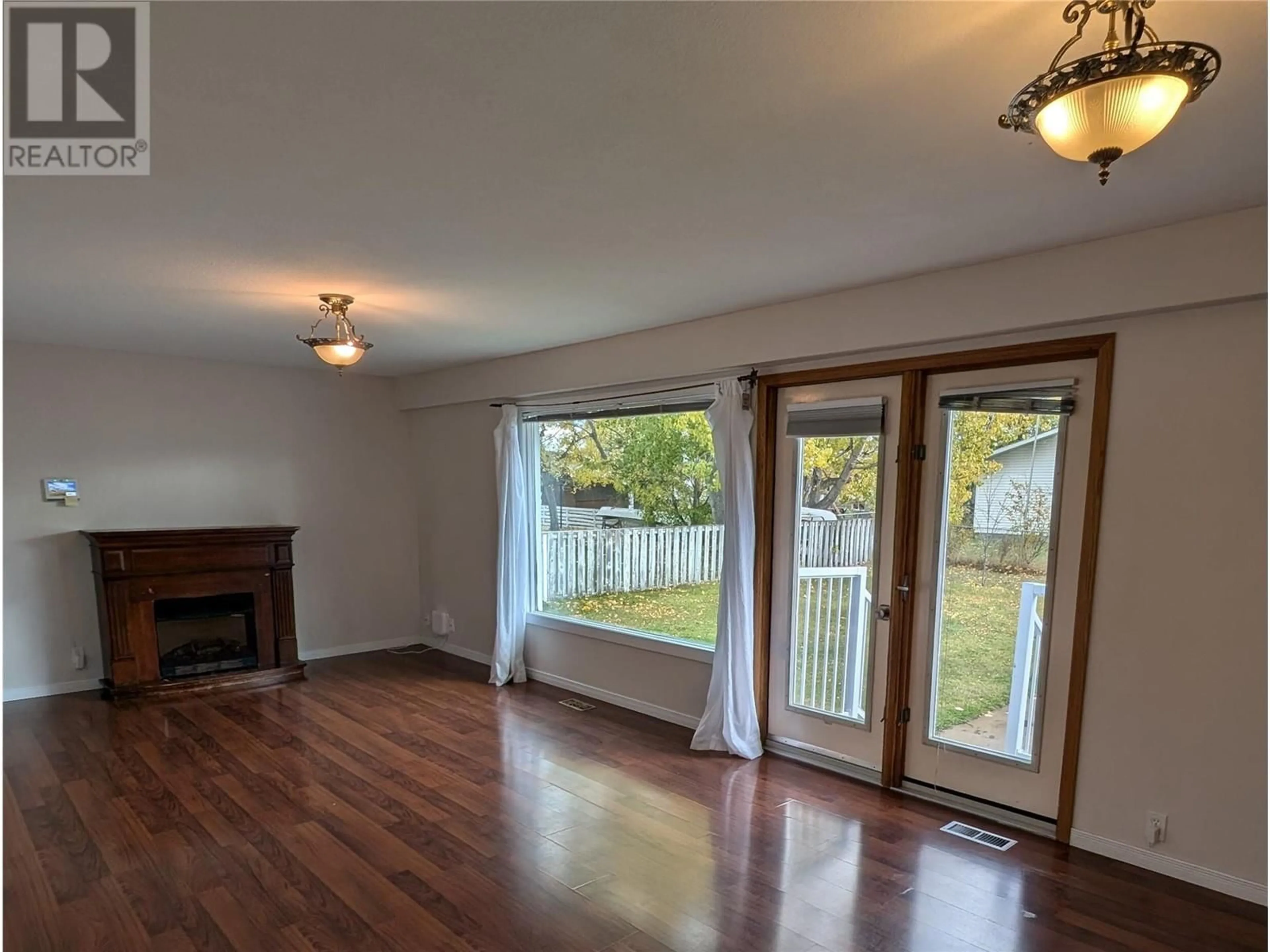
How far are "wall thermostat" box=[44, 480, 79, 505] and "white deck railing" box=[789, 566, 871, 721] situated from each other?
4950 millimetres

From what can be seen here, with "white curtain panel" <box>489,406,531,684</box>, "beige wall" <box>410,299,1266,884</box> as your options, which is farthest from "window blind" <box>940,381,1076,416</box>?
"white curtain panel" <box>489,406,531,684</box>

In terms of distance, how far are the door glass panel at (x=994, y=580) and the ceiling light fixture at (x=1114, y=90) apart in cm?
194

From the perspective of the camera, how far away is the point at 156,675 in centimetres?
498

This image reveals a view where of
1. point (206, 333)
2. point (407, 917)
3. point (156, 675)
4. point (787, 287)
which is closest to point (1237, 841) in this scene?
point (787, 287)

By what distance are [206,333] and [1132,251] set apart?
4892 millimetres

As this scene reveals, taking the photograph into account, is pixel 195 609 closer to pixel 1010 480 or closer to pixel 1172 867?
pixel 1010 480

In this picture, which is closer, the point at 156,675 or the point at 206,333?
the point at 206,333

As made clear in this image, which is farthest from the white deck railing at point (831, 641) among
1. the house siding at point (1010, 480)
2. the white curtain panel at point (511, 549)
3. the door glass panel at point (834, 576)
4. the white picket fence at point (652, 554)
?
the white curtain panel at point (511, 549)

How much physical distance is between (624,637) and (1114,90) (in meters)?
Answer: 4.07

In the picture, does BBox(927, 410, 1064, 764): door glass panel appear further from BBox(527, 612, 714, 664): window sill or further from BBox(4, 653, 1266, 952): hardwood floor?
BBox(527, 612, 714, 664): window sill

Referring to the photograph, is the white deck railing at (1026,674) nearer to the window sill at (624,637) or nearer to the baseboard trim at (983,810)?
the baseboard trim at (983,810)

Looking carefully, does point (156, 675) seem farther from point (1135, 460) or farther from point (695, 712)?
point (1135, 460)

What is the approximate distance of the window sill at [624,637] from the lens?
440 centimetres

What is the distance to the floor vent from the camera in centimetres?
A: 301
